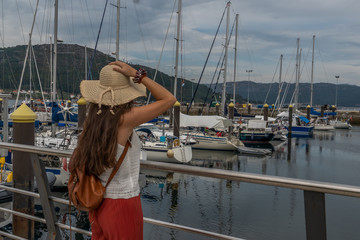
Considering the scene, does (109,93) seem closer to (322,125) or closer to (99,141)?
(99,141)

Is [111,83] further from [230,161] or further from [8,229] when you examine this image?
[230,161]

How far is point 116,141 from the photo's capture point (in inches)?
69.4

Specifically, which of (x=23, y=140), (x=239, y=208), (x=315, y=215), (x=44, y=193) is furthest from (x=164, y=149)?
(x=315, y=215)

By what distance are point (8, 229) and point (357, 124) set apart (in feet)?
221

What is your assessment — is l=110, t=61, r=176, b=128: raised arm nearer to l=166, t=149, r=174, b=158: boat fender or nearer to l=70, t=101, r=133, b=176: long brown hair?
l=70, t=101, r=133, b=176: long brown hair

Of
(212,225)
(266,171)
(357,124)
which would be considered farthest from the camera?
(357,124)

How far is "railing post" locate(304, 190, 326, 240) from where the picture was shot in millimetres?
1534

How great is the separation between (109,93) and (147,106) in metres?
0.23

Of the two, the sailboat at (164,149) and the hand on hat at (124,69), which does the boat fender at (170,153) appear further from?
the hand on hat at (124,69)

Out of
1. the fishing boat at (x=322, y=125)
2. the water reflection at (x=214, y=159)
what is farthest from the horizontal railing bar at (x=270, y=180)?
the fishing boat at (x=322, y=125)

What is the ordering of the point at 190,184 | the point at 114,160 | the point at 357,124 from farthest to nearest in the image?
the point at 357,124 < the point at 190,184 < the point at 114,160

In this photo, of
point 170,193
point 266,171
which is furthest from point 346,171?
point 170,193

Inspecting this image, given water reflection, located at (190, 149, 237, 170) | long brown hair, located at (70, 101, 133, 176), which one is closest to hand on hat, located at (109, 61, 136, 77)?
long brown hair, located at (70, 101, 133, 176)

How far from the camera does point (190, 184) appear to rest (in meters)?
16.1
